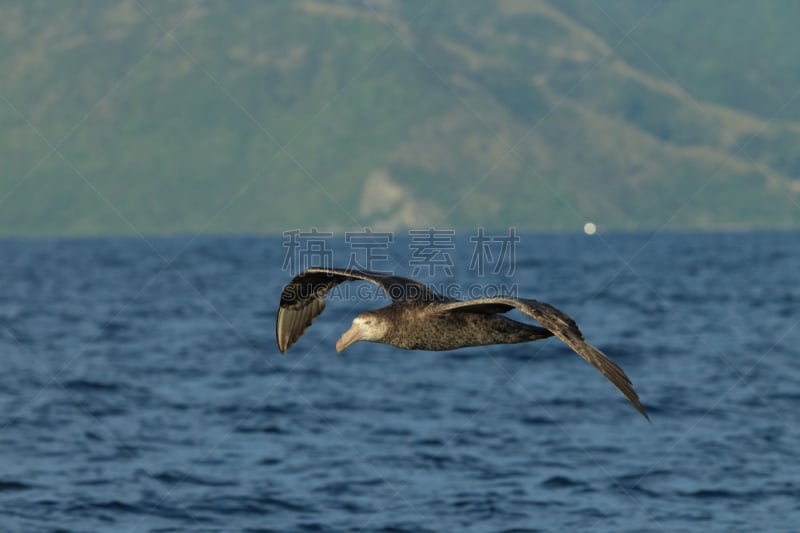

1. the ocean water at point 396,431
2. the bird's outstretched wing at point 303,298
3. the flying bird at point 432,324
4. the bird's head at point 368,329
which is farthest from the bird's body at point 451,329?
the ocean water at point 396,431

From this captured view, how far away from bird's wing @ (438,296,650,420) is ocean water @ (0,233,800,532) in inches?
293

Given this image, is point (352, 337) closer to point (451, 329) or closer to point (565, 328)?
point (451, 329)

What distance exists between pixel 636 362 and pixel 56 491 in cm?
2100

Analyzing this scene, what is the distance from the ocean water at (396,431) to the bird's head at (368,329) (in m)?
6.33

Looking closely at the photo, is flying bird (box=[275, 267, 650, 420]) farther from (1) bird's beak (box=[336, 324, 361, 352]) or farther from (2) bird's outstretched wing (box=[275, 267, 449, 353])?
(2) bird's outstretched wing (box=[275, 267, 449, 353])

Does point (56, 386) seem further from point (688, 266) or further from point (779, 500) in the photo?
point (688, 266)

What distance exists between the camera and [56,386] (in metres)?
34.2

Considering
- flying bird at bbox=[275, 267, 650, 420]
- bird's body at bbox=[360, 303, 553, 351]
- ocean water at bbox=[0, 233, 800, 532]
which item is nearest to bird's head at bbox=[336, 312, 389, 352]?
flying bird at bbox=[275, 267, 650, 420]

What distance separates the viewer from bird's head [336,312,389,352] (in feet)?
45.8

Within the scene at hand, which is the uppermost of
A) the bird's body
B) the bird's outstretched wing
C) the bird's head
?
the bird's outstretched wing

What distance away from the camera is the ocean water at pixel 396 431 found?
20.3 metres

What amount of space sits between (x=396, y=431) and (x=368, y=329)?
44.0 feet

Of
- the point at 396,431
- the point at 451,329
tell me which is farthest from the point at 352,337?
the point at 396,431

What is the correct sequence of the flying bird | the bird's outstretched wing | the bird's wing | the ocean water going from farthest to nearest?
the ocean water, the bird's outstretched wing, the flying bird, the bird's wing
